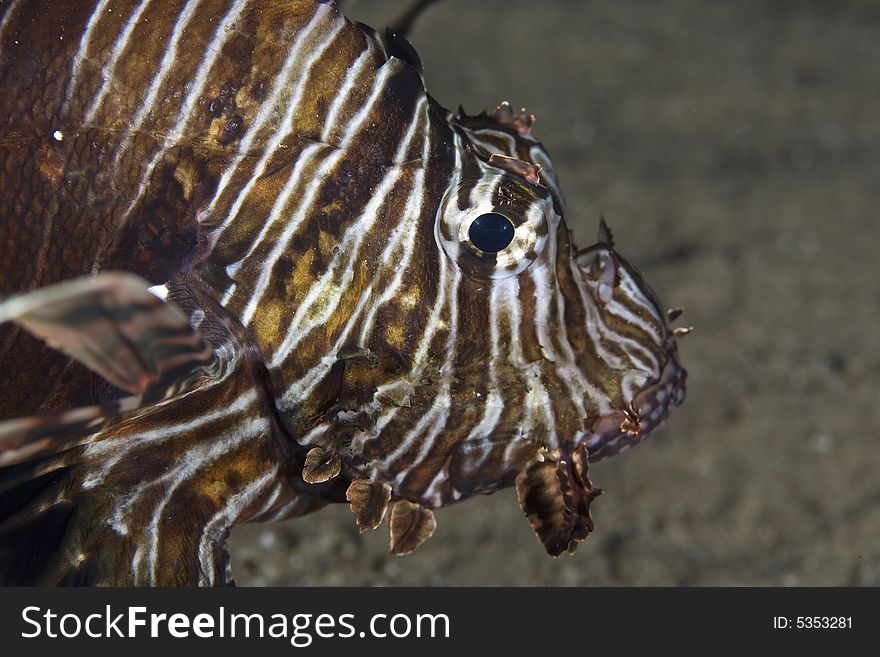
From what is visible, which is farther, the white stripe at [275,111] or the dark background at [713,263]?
the dark background at [713,263]

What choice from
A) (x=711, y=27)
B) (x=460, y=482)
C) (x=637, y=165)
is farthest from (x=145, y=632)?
(x=711, y=27)

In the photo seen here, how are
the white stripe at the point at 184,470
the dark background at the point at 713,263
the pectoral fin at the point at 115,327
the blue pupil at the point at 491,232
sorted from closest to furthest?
the pectoral fin at the point at 115,327
the blue pupil at the point at 491,232
the white stripe at the point at 184,470
the dark background at the point at 713,263

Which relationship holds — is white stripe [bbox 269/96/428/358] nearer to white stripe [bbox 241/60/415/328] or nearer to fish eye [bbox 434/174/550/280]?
white stripe [bbox 241/60/415/328]

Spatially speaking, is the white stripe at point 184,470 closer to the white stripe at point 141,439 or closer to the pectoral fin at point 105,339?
the white stripe at point 141,439

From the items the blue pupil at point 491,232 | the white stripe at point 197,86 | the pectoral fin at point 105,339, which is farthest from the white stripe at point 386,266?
the white stripe at point 197,86

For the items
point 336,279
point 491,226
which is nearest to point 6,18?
point 336,279

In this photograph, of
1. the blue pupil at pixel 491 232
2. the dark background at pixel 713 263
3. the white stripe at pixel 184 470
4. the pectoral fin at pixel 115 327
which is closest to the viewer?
the pectoral fin at pixel 115 327

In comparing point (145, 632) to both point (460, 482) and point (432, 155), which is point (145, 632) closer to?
point (460, 482)

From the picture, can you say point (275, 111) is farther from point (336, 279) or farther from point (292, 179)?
point (336, 279)

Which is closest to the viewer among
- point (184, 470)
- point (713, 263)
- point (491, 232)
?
point (491, 232)
